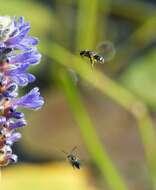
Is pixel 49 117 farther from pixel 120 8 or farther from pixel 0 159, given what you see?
pixel 0 159

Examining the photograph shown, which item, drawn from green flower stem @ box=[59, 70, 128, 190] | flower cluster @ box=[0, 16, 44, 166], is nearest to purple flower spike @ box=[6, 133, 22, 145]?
flower cluster @ box=[0, 16, 44, 166]

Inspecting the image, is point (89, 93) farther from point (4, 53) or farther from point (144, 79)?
point (4, 53)

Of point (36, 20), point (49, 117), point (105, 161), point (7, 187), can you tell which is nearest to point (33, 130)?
point (49, 117)

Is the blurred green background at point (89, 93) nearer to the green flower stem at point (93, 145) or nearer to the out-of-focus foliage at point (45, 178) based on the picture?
the out-of-focus foliage at point (45, 178)

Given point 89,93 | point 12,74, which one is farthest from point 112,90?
point 12,74

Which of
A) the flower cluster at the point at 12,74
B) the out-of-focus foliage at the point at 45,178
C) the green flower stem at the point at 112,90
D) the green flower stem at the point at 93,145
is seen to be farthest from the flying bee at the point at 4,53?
the out-of-focus foliage at the point at 45,178

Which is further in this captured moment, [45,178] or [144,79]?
[144,79]
